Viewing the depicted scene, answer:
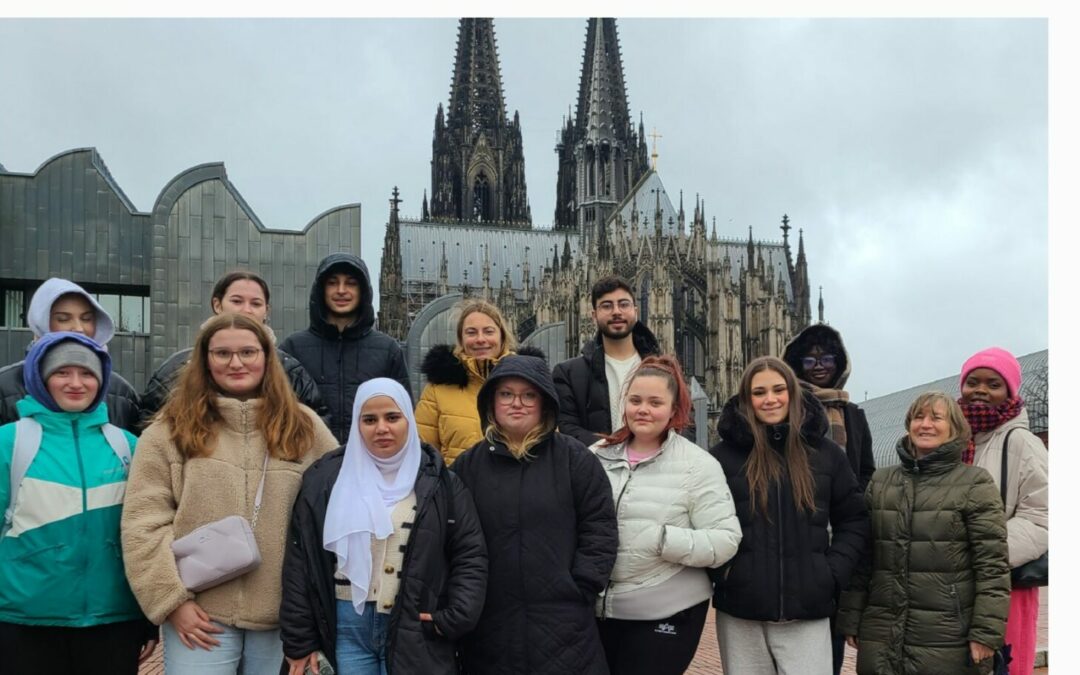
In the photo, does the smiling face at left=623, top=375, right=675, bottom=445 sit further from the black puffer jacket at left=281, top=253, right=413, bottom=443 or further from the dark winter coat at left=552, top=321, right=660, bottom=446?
the black puffer jacket at left=281, top=253, right=413, bottom=443

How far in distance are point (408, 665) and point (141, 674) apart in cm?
438

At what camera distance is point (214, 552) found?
11.5ft

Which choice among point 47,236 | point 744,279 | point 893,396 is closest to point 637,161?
point 744,279

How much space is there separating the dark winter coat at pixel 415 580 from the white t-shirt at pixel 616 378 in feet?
4.16

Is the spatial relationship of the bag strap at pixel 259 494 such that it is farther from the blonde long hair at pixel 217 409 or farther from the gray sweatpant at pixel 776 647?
the gray sweatpant at pixel 776 647

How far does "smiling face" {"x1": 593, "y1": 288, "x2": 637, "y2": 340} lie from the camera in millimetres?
4766

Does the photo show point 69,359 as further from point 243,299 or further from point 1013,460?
point 1013,460

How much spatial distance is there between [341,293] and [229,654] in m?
1.75

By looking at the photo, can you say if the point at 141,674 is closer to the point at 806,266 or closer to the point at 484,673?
the point at 484,673

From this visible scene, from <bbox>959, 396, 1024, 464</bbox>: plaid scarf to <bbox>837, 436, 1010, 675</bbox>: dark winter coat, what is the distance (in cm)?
37

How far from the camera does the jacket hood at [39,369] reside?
367 centimetres

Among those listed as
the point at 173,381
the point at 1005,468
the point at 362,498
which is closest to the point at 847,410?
the point at 1005,468

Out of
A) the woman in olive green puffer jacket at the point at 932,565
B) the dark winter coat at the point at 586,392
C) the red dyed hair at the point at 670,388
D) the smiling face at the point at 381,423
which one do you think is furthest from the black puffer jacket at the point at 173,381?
the woman in olive green puffer jacket at the point at 932,565

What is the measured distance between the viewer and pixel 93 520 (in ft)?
11.9
